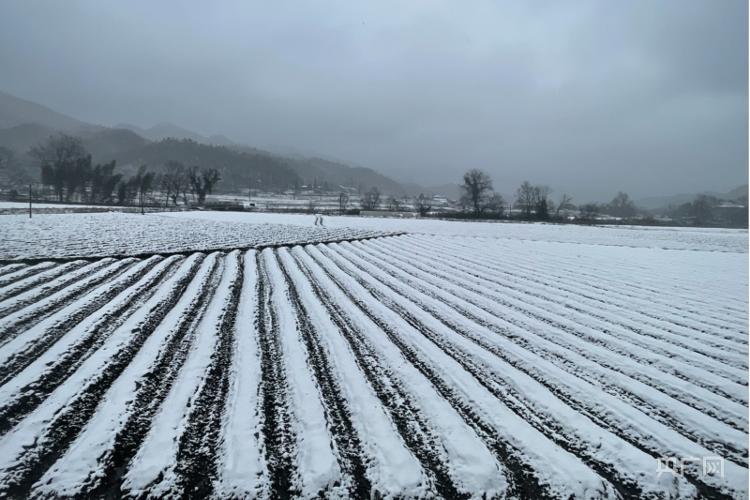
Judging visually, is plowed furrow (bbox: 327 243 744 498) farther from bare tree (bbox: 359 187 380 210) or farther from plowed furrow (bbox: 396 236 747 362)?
bare tree (bbox: 359 187 380 210)

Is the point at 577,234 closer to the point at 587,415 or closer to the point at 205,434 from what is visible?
the point at 587,415

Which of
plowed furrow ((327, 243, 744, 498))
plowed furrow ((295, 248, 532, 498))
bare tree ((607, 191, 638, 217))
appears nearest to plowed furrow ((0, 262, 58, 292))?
plowed furrow ((295, 248, 532, 498))

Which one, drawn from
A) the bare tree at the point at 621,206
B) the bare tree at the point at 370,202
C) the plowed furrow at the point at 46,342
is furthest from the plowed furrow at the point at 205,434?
the bare tree at the point at 621,206

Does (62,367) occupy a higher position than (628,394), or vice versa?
(62,367)

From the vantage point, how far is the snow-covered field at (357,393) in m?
2.57

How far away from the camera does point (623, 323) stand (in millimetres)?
6309

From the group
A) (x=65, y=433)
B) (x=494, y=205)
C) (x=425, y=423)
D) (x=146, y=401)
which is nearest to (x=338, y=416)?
(x=425, y=423)

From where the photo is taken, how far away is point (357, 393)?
3.62m

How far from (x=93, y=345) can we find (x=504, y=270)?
414 inches

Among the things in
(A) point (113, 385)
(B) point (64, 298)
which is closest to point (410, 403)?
(A) point (113, 385)

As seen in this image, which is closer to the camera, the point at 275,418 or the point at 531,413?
the point at 275,418

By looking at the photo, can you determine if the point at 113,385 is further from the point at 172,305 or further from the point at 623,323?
the point at 623,323

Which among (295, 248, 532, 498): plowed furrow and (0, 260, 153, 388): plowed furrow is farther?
(0, 260, 153, 388): plowed furrow

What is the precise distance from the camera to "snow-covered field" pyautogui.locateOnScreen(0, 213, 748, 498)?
2568 mm
